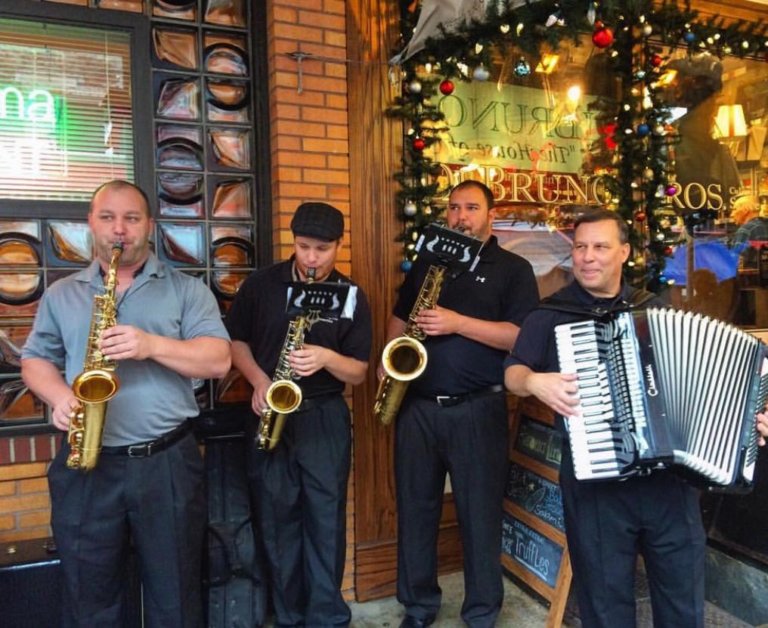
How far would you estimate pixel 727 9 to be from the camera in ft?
15.8

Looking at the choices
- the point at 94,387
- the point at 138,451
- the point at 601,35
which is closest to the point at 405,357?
the point at 138,451

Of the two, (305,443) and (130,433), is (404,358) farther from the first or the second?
(130,433)

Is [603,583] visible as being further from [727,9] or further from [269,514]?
[727,9]

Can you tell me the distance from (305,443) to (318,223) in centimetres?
102

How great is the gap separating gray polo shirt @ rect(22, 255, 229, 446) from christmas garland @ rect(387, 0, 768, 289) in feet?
4.94

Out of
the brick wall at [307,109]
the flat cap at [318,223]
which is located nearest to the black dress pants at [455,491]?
the flat cap at [318,223]

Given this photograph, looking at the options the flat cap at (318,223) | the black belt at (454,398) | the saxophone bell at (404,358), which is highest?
the flat cap at (318,223)

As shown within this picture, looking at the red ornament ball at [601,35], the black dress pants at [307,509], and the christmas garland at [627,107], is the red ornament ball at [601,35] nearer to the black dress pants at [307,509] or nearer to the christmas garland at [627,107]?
the christmas garland at [627,107]

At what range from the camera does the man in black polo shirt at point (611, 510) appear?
7.91ft

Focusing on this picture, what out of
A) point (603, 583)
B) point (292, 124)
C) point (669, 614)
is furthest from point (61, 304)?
point (669, 614)

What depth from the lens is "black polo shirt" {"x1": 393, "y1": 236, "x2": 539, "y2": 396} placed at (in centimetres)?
321

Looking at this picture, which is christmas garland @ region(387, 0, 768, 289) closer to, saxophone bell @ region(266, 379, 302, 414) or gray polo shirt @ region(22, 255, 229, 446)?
saxophone bell @ region(266, 379, 302, 414)

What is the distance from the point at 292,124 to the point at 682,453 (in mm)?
2514

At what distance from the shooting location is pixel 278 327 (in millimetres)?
3064
